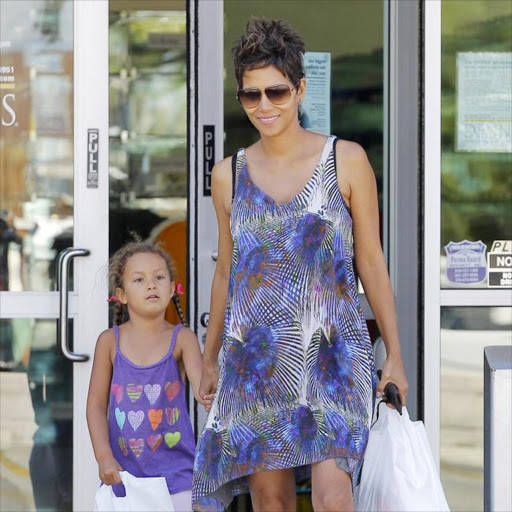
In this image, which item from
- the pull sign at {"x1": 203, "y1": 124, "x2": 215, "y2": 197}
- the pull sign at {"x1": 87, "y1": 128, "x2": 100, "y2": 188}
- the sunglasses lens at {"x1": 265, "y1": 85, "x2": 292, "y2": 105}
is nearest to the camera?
the sunglasses lens at {"x1": 265, "y1": 85, "x2": 292, "y2": 105}

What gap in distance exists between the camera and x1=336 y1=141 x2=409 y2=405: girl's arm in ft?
10.8

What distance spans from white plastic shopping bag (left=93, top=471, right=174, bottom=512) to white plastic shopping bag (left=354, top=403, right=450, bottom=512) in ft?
2.37

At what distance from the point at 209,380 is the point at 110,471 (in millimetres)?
484

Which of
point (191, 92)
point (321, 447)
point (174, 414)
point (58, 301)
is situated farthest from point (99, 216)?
point (321, 447)

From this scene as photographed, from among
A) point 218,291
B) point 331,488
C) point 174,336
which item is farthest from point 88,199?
point 331,488

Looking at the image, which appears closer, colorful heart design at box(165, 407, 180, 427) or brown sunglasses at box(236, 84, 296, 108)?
brown sunglasses at box(236, 84, 296, 108)

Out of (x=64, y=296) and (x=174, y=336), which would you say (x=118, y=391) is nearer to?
(x=174, y=336)

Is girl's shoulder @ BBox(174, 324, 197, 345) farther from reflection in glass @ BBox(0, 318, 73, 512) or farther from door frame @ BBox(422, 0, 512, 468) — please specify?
door frame @ BBox(422, 0, 512, 468)

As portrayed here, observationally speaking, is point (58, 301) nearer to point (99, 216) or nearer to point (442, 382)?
point (99, 216)

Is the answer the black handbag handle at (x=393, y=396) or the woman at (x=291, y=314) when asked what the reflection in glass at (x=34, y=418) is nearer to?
the woman at (x=291, y=314)

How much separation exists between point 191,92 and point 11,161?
0.79 m

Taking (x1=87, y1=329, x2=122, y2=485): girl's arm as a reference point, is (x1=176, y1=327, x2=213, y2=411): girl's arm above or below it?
above

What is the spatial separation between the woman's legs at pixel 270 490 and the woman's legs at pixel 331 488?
0.36 ft

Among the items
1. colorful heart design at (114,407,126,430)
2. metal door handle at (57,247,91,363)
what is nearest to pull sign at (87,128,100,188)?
metal door handle at (57,247,91,363)
